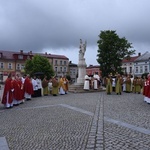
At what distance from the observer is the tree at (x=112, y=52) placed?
44.8 m

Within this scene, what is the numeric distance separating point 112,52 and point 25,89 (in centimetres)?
3128

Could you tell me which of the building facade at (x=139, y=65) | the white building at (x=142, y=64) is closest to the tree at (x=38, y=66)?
the building facade at (x=139, y=65)

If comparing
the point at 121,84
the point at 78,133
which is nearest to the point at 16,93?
the point at 78,133

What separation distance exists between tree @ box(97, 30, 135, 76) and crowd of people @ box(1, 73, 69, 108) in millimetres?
24330

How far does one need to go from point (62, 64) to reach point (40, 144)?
259 ft

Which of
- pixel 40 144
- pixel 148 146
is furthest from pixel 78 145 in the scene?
pixel 148 146

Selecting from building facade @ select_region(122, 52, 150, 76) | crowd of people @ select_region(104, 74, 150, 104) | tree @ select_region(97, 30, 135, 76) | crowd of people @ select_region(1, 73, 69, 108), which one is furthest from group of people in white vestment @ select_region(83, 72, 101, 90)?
building facade @ select_region(122, 52, 150, 76)

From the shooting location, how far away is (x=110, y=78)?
67.4 ft

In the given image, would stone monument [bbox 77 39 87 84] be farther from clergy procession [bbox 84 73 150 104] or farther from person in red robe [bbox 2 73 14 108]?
person in red robe [bbox 2 73 14 108]

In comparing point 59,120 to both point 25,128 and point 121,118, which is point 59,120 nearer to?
point 25,128

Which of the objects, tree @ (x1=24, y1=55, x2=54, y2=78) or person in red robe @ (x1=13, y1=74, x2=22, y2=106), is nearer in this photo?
person in red robe @ (x1=13, y1=74, x2=22, y2=106)

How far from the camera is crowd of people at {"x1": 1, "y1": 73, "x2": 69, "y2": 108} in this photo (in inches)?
497

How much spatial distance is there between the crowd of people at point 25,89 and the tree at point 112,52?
24330 millimetres

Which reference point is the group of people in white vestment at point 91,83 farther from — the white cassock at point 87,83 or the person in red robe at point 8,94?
the person in red robe at point 8,94
